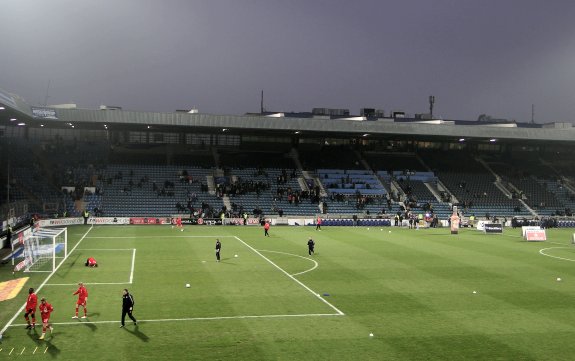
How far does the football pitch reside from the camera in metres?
18.4

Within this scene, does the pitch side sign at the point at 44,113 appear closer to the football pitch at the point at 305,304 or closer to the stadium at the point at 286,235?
the stadium at the point at 286,235

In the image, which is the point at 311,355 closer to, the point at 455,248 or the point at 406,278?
the point at 406,278

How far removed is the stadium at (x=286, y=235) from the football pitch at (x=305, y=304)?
12cm

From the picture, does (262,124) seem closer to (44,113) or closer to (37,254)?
(44,113)

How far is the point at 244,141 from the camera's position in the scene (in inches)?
3238

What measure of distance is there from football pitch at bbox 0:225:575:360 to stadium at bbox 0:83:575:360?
12 centimetres

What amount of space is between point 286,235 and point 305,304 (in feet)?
94.6

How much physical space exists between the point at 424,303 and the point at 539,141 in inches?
2487

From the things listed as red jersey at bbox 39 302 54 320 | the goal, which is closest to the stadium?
the goal

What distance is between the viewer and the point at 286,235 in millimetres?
53344

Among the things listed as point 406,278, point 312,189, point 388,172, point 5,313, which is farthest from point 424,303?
point 388,172

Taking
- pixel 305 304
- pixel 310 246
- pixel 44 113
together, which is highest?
pixel 44 113

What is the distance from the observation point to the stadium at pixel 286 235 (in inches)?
787

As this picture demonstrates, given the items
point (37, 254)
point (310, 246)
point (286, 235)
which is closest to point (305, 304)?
point (310, 246)
